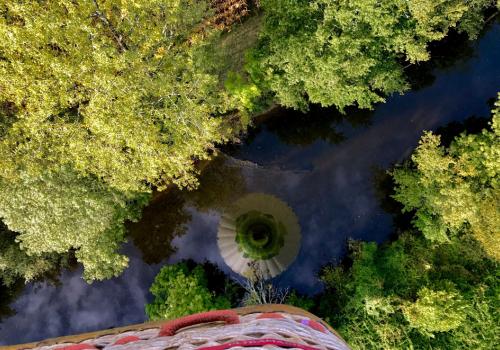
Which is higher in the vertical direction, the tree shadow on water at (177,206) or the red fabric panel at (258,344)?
the tree shadow on water at (177,206)

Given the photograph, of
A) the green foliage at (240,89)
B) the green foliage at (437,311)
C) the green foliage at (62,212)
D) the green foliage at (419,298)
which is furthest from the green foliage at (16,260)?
the green foliage at (437,311)

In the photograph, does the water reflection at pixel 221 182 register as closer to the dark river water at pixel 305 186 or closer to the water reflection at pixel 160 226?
the dark river water at pixel 305 186

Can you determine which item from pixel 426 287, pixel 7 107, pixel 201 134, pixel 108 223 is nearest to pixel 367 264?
pixel 426 287

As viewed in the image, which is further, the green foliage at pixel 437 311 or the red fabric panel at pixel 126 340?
the green foliage at pixel 437 311

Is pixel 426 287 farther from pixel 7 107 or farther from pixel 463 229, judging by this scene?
pixel 7 107

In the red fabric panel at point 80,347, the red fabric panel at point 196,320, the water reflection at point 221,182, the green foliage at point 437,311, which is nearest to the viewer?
the red fabric panel at point 80,347

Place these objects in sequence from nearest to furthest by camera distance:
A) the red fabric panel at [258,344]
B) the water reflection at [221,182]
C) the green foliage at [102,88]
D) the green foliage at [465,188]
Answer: the red fabric panel at [258,344] → the green foliage at [102,88] → the green foliage at [465,188] → the water reflection at [221,182]
